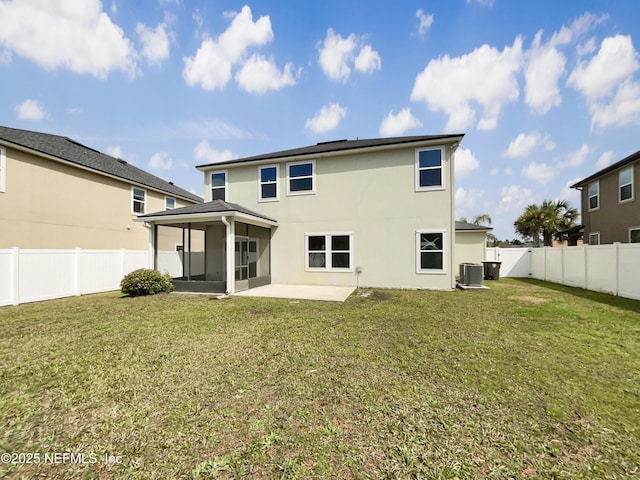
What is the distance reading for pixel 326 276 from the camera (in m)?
12.0

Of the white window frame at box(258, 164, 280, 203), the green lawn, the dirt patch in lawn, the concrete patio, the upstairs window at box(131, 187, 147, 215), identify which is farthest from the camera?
the upstairs window at box(131, 187, 147, 215)

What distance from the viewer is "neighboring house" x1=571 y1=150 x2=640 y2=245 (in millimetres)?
13242

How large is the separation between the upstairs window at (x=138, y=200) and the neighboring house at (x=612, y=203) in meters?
27.0

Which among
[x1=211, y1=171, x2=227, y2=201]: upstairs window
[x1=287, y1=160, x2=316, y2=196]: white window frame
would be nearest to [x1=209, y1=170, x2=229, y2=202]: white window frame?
[x1=211, y1=171, x2=227, y2=201]: upstairs window

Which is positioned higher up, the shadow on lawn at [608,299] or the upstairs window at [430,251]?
the upstairs window at [430,251]

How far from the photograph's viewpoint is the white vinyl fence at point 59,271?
826cm

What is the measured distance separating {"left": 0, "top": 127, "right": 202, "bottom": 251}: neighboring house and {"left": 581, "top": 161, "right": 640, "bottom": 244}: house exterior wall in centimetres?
2337

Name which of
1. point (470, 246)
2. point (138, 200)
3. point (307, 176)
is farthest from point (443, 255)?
point (138, 200)

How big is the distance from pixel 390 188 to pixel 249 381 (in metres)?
9.72

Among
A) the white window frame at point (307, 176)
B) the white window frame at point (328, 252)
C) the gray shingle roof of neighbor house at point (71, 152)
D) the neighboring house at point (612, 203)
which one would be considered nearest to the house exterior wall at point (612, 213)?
the neighboring house at point (612, 203)

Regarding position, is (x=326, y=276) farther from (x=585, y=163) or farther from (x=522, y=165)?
(x=585, y=163)

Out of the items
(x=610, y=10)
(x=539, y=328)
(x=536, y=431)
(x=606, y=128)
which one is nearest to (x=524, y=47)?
(x=610, y=10)

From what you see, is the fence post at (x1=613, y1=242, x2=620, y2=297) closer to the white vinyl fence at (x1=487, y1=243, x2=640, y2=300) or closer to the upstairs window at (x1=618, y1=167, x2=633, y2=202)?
the white vinyl fence at (x1=487, y1=243, x2=640, y2=300)

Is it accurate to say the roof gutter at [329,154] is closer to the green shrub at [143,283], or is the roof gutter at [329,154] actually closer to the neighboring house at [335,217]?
the neighboring house at [335,217]
